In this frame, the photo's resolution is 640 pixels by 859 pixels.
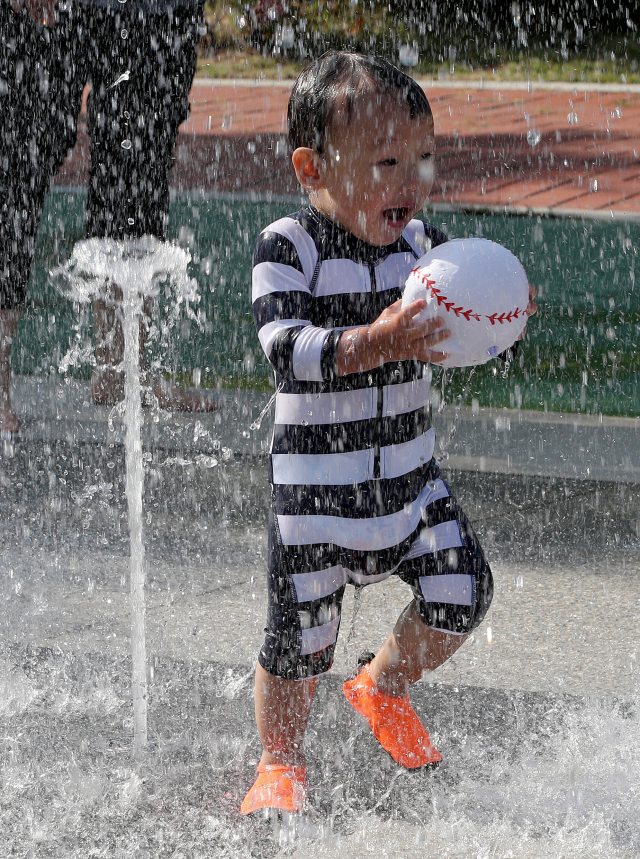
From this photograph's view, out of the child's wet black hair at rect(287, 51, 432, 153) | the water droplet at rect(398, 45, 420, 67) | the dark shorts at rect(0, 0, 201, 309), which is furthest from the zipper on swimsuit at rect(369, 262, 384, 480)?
the water droplet at rect(398, 45, 420, 67)

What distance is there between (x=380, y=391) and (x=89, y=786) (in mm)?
958

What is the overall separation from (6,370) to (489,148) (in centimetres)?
659

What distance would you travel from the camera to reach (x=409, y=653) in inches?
94.5

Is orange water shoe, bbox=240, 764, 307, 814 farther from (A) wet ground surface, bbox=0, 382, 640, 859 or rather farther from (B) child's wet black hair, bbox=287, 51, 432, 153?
(B) child's wet black hair, bbox=287, 51, 432, 153

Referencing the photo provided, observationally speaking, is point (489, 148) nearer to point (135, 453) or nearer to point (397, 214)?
point (135, 453)

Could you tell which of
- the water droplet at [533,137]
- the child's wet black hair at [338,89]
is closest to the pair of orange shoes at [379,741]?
the child's wet black hair at [338,89]

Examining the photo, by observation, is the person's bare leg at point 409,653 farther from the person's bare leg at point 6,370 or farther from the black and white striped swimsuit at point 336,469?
the person's bare leg at point 6,370

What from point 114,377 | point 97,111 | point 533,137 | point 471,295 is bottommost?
point 533,137

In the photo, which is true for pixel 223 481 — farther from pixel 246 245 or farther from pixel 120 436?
pixel 246 245

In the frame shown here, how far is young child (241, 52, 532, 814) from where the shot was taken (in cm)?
213

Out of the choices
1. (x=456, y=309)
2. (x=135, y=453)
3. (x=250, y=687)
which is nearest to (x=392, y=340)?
(x=456, y=309)

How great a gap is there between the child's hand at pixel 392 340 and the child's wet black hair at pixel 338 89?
1.20 ft

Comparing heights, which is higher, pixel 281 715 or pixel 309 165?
pixel 309 165

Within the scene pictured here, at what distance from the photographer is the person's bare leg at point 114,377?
4562 mm
